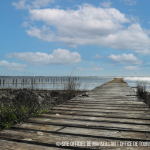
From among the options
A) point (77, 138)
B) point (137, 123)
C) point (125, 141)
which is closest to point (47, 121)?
point (77, 138)

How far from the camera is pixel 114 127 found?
181cm

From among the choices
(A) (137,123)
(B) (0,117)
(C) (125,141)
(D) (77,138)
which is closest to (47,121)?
(D) (77,138)

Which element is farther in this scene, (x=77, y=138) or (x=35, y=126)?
(x=35, y=126)

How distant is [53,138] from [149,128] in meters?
1.17

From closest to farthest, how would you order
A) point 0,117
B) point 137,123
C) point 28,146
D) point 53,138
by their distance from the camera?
point 28,146
point 53,138
point 137,123
point 0,117

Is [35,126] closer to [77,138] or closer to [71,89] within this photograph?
[77,138]

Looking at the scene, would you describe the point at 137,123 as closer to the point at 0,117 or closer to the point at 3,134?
the point at 3,134

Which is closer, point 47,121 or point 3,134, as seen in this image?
point 3,134

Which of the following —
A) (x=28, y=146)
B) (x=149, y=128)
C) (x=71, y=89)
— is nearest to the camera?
(x=28, y=146)

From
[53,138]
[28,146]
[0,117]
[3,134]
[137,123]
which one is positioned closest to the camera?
[28,146]

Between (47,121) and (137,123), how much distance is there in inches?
48.8

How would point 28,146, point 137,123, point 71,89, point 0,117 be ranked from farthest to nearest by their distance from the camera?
point 71,89 → point 0,117 → point 137,123 → point 28,146

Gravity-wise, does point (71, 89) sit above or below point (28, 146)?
above

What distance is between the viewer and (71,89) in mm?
5184
